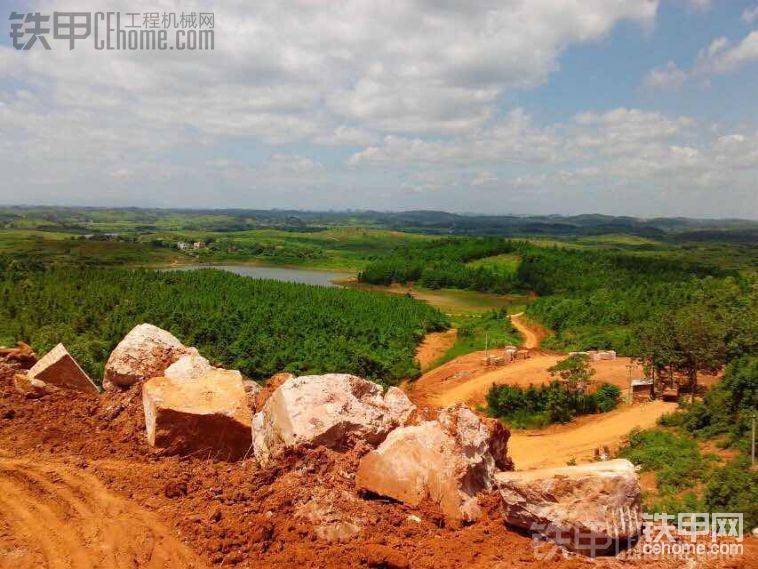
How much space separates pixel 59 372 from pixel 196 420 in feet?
14.7

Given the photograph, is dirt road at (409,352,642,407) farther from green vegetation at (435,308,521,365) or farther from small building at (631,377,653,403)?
green vegetation at (435,308,521,365)

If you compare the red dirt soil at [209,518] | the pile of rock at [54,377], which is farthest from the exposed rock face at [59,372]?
the red dirt soil at [209,518]

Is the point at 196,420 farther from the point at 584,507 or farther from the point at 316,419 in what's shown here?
the point at 584,507

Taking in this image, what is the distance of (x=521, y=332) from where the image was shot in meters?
42.2

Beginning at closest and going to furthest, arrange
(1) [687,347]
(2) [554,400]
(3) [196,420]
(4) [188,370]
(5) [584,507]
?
1. (5) [584,507]
2. (3) [196,420]
3. (4) [188,370]
4. (1) [687,347]
5. (2) [554,400]

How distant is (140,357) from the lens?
991cm

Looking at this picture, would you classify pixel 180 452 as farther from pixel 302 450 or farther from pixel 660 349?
pixel 660 349

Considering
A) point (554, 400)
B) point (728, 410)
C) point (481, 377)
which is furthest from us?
point (481, 377)

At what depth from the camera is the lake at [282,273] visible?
300 ft

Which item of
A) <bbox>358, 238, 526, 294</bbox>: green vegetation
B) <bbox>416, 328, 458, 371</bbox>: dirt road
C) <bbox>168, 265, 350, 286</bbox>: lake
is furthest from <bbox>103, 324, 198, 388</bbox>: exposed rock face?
<bbox>168, 265, 350, 286</bbox>: lake

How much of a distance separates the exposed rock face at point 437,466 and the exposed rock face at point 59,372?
7.23 m

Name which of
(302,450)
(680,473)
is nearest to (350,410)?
(302,450)

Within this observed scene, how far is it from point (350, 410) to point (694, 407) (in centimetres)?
1428

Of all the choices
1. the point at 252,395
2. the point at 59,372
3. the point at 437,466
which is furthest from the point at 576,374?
the point at 59,372
